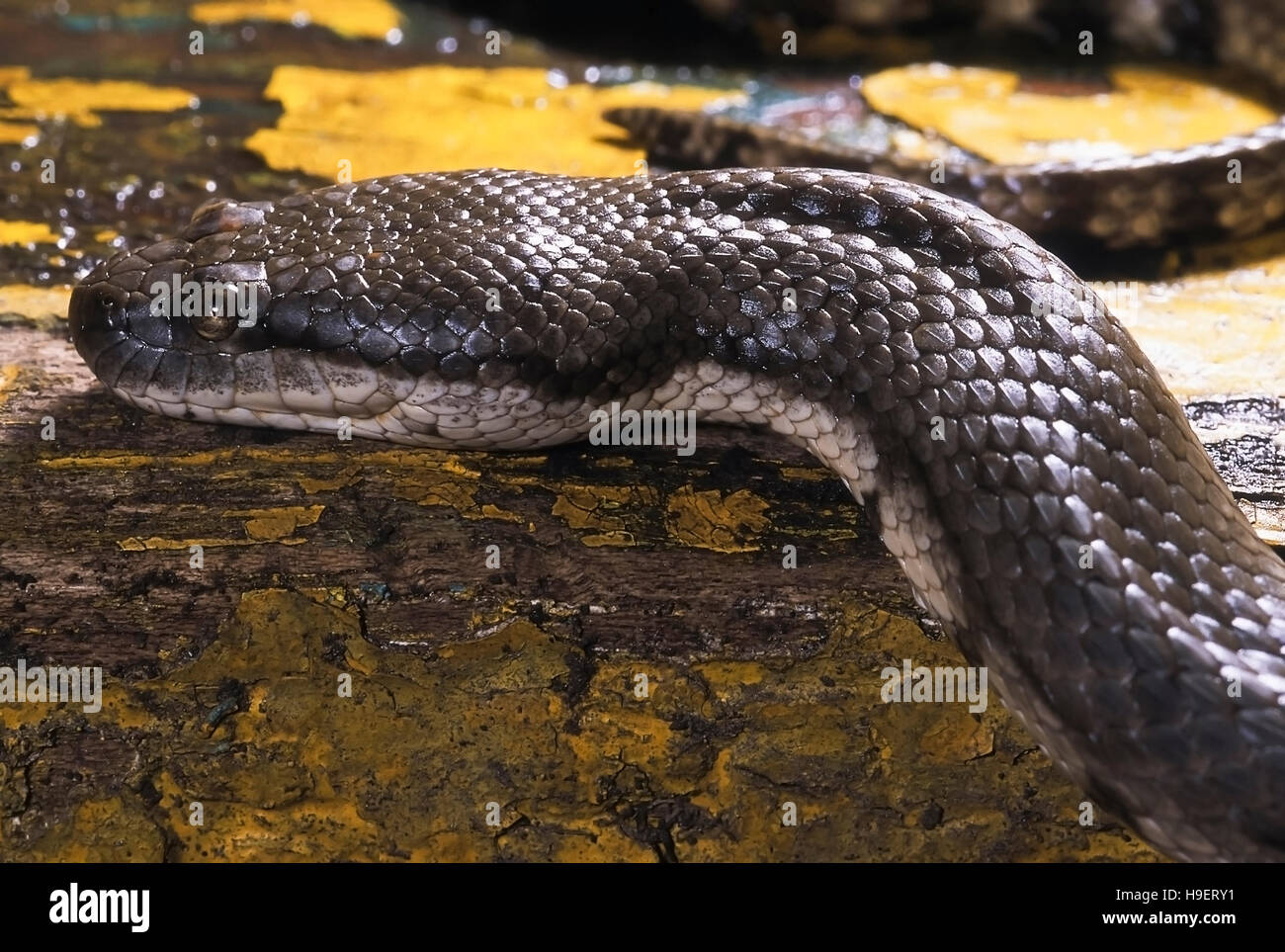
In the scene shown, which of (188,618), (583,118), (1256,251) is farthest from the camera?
(583,118)

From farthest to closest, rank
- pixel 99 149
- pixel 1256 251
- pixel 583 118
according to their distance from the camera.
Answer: pixel 583 118, pixel 99 149, pixel 1256 251

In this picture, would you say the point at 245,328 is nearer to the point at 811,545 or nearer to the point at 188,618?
the point at 188,618

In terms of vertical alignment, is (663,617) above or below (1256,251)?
below

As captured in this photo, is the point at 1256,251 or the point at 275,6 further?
the point at 275,6

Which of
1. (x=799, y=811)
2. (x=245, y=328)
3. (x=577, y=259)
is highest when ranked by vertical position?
(x=577, y=259)

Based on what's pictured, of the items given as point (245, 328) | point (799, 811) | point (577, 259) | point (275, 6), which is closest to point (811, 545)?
point (799, 811)
